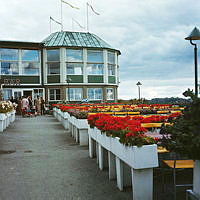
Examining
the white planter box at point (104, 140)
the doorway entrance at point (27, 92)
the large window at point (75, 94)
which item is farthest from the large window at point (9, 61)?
the white planter box at point (104, 140)

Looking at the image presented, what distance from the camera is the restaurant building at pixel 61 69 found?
3722cm

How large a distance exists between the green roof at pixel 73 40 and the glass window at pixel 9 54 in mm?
4386

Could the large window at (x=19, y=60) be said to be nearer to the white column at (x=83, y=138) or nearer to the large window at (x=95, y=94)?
the large window at (x=95, y=94)

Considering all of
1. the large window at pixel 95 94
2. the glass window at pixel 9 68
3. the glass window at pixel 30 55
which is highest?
the glass window at pixel 30 55

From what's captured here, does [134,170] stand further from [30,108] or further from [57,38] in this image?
[57,38]

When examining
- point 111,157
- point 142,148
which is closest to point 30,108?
point 111,157

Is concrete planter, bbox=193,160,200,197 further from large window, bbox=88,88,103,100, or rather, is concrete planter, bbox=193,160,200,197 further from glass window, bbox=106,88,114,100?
glass window, bbox=106,88,114,100

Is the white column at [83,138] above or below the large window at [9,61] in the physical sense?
below

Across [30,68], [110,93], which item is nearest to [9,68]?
[30,68]

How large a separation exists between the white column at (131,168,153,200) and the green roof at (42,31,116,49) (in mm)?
36373

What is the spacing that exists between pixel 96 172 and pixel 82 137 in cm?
401

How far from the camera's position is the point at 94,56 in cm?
4166

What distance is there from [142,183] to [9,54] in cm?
3576

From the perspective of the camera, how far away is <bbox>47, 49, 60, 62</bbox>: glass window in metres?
39.9
